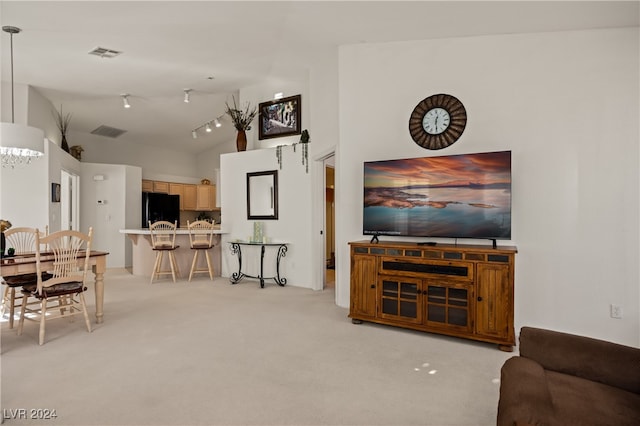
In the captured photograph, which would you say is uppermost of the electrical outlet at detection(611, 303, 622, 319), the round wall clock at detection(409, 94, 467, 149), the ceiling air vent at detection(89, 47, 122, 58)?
the ceiling air vent at detection(89, 47, 122, 58)

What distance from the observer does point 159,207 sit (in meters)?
8.91

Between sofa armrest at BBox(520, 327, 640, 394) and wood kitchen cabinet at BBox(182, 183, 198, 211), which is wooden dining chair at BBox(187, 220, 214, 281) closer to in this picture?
wood kitchen cabinet at BBox(182, 183, 198, 211)

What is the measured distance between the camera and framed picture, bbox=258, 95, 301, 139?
631cm

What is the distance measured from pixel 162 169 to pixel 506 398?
9821 mm

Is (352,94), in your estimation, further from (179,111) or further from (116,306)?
(179,111)

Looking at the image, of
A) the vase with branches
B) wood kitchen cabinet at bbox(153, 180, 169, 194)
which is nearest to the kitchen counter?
the vase with branches

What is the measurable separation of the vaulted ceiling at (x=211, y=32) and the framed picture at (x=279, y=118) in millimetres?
430


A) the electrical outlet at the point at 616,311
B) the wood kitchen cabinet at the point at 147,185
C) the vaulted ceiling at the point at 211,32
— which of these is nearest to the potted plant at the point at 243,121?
the vaulted ceiling at the point at 211,32

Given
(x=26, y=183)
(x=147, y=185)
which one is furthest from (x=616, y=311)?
(x=147, y=185)

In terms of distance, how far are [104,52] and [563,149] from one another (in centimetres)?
538

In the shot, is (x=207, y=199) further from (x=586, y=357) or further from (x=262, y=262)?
(x=586, y=357)

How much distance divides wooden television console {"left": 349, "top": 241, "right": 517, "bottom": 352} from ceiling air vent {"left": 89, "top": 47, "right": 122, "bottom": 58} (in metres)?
3.89

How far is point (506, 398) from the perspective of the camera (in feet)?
4.84

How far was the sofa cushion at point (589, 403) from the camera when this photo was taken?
1.35 m
